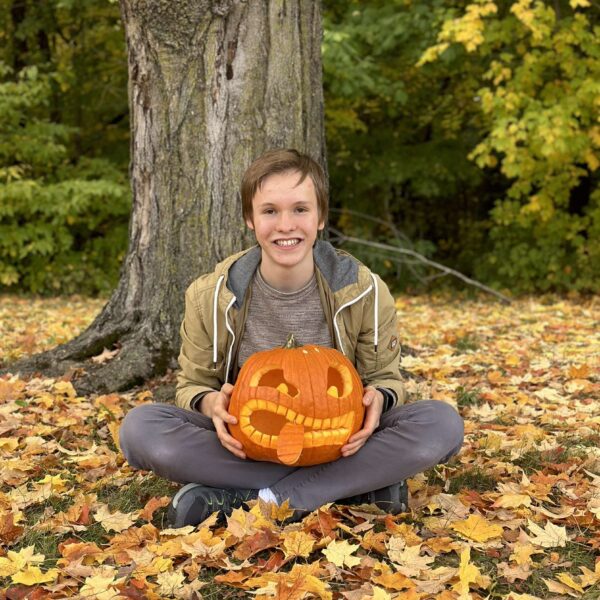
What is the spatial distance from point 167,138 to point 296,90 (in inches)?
30.6

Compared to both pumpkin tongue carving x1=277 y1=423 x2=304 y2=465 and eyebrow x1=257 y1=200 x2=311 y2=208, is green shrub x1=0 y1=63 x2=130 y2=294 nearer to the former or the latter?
eyebrow x1=257 y1=200 x2=311 y2=208

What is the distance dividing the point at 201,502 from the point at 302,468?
0.39 metres

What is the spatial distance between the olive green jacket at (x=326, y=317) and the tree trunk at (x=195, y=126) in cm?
131

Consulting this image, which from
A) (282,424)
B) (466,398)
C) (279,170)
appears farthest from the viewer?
(466,398)

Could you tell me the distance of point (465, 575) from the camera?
225 centimetres

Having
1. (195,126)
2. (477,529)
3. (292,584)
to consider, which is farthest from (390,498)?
(195,126)

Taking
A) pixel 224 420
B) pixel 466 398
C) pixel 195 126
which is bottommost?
pixel 466 398

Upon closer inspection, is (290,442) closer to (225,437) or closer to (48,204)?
(225,437)

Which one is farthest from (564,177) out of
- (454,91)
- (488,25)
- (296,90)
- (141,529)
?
(141,529)

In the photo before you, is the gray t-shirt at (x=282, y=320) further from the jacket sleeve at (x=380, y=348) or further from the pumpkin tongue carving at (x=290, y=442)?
the pumpkin tongue carving at (x=290, y=442)

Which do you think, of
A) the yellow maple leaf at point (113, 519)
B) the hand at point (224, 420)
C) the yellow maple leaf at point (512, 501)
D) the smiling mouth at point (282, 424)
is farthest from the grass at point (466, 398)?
the yellow maple leaf at point (113, 519)

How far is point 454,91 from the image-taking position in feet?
45.8

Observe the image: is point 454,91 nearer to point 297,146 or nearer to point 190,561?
point 297,146

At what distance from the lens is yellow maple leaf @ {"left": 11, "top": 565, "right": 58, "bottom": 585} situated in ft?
7.53
